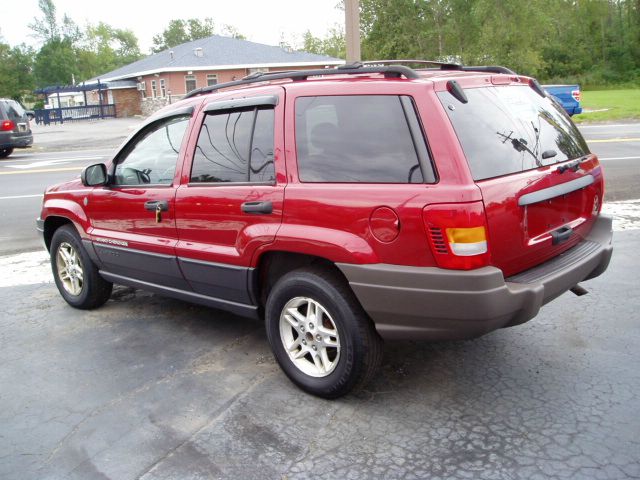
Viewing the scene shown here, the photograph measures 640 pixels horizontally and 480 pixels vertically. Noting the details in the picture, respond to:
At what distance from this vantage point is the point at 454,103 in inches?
132

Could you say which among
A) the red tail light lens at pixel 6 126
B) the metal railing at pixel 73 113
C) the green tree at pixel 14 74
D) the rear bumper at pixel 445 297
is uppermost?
the green tree at pixel 14 74

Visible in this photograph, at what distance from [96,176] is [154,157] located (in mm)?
556

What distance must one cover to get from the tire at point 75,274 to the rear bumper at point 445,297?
281cm

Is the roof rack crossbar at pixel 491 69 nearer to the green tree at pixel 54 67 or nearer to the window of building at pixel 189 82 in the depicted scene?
the window of building at pixel 189 82

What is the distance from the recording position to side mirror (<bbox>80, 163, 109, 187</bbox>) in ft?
16.1

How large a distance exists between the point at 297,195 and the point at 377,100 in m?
0.69

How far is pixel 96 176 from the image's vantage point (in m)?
4.91

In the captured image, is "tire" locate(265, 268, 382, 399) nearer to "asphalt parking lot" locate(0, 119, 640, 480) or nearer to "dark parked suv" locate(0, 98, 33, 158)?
"asphalt parking lot" locate(0, 119, 640, 480)

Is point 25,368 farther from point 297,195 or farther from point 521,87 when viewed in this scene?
point 521,87

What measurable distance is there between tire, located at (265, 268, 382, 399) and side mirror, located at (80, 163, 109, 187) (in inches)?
74.6

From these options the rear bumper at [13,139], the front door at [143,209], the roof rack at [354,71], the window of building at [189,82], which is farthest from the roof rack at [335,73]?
the window of building at [189,82]

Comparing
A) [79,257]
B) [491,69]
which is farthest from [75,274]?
[491,69]

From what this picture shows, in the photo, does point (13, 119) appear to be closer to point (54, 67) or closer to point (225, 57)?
point (225, 57)

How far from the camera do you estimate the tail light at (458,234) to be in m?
3.10
